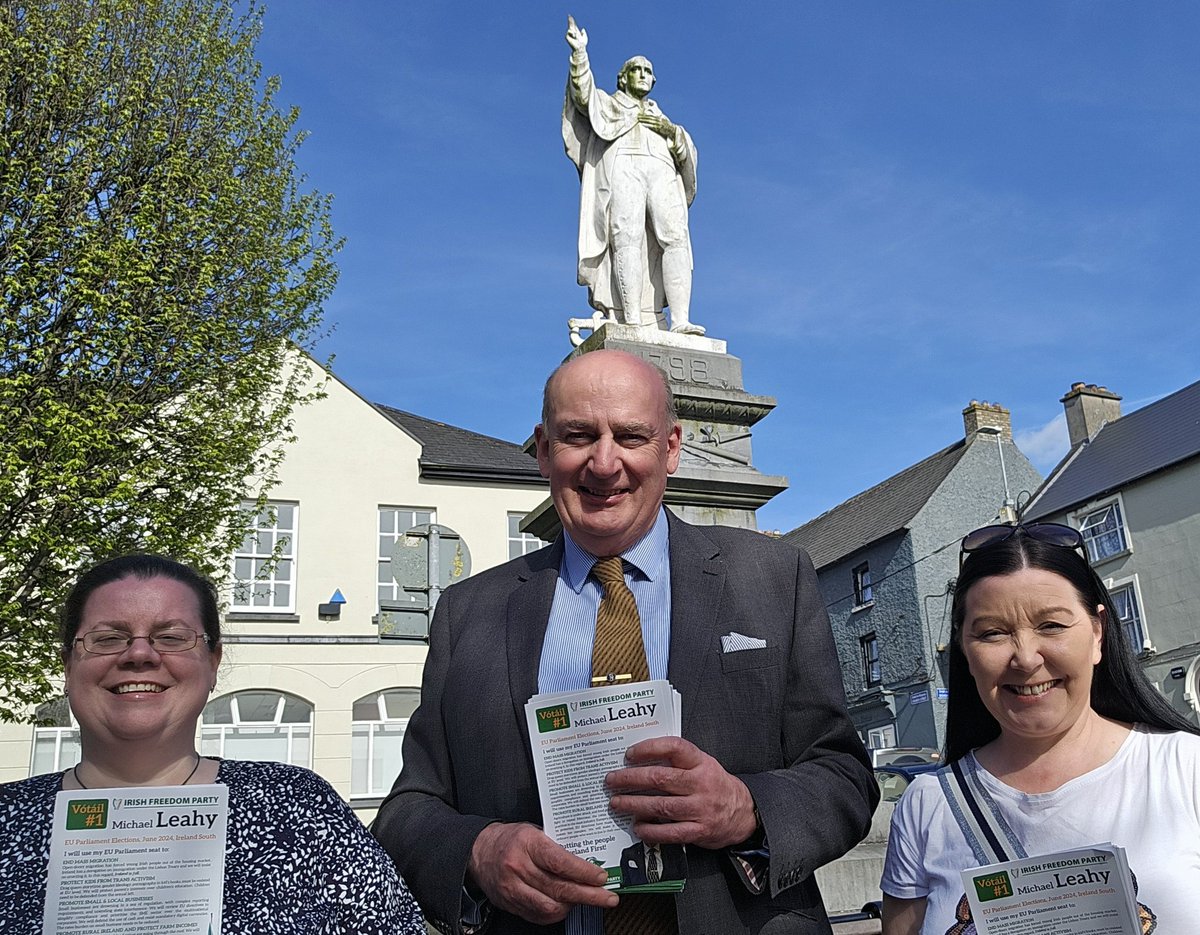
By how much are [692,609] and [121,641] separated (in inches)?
51.9

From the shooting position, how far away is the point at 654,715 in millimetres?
2195

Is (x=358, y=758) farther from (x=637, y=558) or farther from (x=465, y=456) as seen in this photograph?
(x=637, y=558)

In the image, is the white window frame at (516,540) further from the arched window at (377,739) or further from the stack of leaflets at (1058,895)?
the stack of leaflets at (1058,895)

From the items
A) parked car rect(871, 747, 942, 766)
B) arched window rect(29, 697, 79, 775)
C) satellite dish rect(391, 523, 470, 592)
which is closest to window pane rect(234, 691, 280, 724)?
arched window rect(29, 697, 79, 775)

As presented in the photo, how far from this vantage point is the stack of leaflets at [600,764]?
2189mm

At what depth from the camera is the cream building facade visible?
20297 millimetres

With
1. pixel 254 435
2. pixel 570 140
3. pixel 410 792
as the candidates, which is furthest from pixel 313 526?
pixel 410 792

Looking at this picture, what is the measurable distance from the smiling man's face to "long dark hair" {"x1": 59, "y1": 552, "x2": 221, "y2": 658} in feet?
2.94

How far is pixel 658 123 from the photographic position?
6.68 meters

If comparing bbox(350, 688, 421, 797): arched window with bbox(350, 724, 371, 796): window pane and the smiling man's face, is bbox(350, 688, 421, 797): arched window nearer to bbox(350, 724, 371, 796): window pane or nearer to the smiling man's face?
bbox(350, 724, 371, 796): window pane

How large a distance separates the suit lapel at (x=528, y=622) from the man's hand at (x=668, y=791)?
0.46 m

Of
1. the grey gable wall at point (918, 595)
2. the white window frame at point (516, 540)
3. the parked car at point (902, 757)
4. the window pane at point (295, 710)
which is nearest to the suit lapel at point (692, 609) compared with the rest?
the parked car at point (902, 757)

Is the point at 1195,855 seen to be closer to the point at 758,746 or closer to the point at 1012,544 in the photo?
the point at 1012,544

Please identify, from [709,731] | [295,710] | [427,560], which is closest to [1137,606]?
[295,710]
